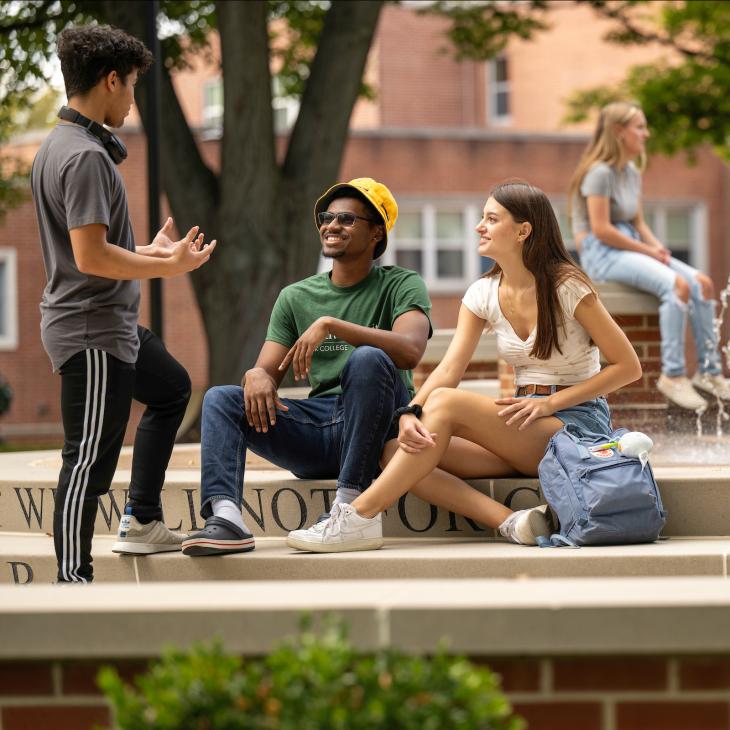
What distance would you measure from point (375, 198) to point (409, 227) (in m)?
21.0

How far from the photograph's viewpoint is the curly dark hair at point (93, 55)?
3.92 meters

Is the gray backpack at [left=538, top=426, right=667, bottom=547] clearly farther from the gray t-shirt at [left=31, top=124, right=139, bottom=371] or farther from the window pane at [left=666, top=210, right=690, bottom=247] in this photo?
the window pane at [left=666, top=210, right=690, bottom=247]

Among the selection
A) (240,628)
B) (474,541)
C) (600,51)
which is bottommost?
(474,541)

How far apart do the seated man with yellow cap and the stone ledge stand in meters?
1.70

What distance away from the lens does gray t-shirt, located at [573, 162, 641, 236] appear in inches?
283

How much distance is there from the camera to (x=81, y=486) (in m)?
3.96

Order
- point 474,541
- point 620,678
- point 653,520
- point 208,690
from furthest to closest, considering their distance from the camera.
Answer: point 474,541
point 653,520
point 620,678
point 208,690

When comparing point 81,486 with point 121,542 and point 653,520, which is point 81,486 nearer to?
point 121,542

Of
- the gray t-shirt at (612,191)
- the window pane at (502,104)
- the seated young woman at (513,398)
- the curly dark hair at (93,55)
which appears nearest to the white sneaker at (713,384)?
the gray t-shirt at (612,191)

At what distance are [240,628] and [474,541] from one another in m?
2.18

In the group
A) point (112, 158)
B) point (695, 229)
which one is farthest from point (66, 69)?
point (695, 229)

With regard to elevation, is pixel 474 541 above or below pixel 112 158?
below

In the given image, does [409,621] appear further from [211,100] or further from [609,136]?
[211,100]

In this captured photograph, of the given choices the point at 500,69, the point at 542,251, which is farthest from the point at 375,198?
the point at 500,69
